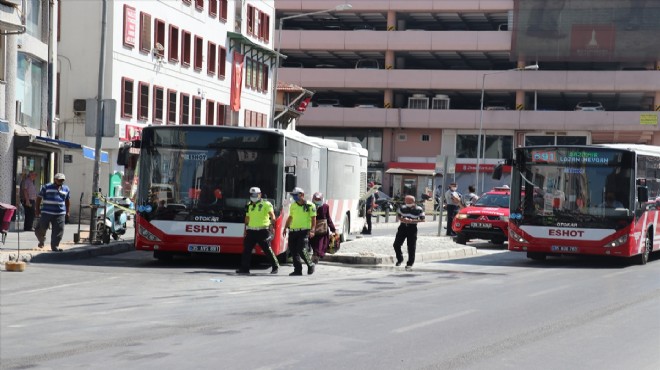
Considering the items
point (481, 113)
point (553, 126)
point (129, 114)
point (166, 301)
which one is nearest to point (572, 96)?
point (553, 126)

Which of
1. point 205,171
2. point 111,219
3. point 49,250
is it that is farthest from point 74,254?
point 111,219

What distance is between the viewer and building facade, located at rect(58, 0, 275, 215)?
157 ft

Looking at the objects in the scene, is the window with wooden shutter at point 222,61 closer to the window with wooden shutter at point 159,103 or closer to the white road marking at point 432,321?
the window with wooden shutter at point 159,103

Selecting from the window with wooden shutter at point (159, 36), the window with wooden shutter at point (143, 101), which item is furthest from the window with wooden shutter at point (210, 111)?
the window with wooden shutter at point (143, 101)

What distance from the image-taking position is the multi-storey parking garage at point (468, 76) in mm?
84500

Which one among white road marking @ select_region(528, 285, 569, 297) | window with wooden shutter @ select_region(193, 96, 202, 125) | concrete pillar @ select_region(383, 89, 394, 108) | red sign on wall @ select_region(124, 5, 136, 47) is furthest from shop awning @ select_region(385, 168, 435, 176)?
white road marking @ select_region(528, 285, 569, 297)

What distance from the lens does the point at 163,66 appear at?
178ft

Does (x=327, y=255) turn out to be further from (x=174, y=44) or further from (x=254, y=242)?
(x=174, y=44)

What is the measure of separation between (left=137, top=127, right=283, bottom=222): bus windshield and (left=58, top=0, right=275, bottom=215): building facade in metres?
11.4

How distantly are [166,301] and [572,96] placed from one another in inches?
3024

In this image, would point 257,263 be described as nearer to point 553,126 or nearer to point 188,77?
point 188,77

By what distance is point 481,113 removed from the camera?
82188 millimetres

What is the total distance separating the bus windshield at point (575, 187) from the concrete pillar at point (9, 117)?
14.9m

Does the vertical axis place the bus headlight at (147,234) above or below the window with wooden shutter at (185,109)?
below
